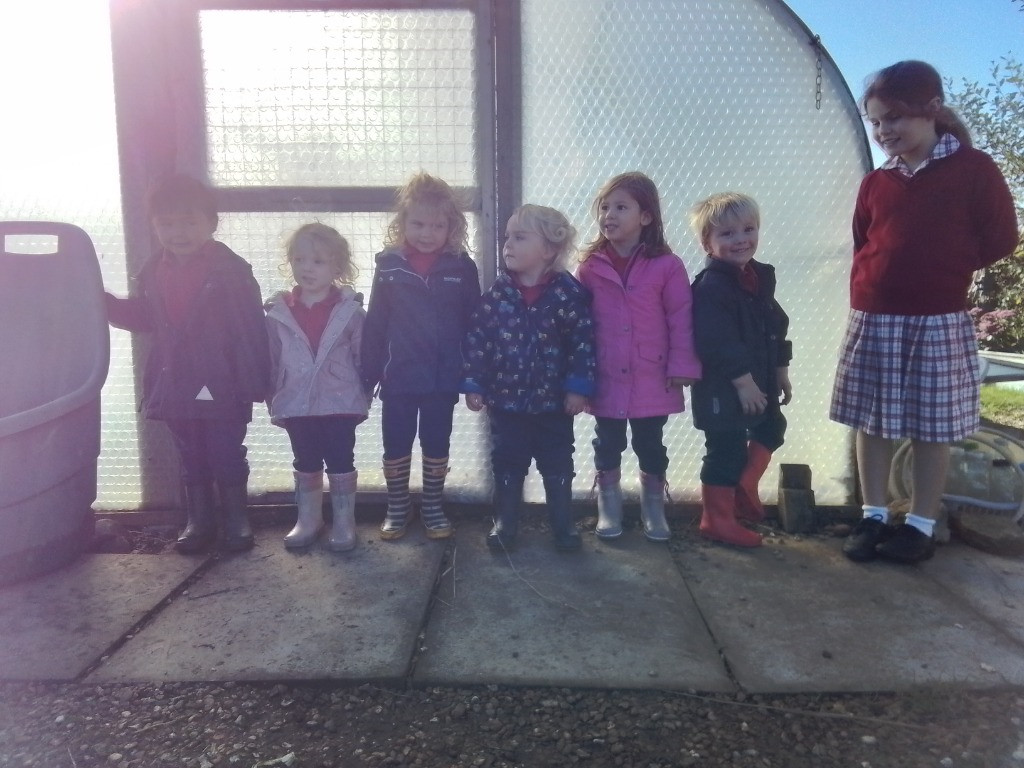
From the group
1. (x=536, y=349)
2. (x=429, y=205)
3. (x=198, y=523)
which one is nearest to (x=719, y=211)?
(x=536, y=349)

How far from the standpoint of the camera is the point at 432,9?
358cm

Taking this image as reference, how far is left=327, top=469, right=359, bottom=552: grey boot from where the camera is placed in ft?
11.1

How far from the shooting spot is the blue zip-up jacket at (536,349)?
3203mm

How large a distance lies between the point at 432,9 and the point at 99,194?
5.90 feet

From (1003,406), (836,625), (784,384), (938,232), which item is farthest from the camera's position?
(1003,406)

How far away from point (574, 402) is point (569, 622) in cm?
93

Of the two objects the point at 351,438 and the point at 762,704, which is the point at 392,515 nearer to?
the point at 351,438

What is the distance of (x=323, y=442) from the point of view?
11.3ft

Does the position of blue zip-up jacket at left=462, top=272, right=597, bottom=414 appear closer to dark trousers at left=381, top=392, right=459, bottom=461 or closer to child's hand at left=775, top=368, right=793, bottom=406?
dark trousers at left=381, top=392, right=459, bottom=461

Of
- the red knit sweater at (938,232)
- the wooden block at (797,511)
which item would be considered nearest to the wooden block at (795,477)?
the wooden block at (797,511)

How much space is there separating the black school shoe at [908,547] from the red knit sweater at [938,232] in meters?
0.91

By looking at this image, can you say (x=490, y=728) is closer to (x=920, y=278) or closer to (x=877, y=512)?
Answer: (x=877, y=512)

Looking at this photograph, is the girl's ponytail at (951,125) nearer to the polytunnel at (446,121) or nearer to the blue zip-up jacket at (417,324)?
the polytunnel at (446,121)

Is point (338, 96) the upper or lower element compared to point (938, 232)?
upper
